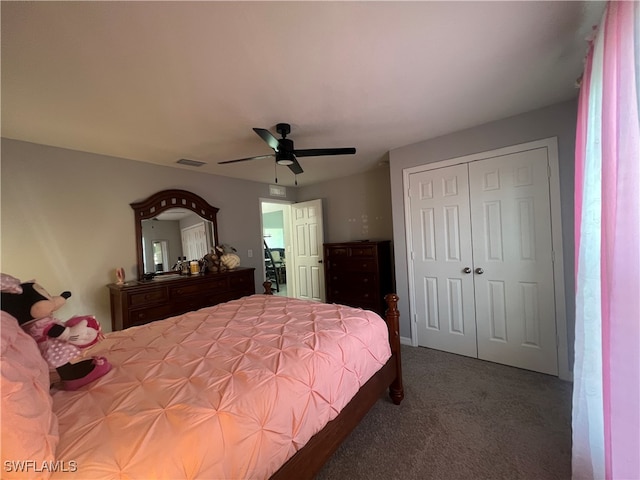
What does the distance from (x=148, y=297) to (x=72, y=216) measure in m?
1.12

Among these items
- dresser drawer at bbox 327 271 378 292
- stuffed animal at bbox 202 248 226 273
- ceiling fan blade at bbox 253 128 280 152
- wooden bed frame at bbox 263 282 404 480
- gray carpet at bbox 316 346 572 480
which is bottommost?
gray carpet at bbox 316 346 572 480

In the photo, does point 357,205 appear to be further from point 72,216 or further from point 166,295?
point 72,216

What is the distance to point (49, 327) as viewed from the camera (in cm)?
102

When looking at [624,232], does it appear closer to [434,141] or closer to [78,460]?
[78,460]

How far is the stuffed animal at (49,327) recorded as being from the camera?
3.12ft

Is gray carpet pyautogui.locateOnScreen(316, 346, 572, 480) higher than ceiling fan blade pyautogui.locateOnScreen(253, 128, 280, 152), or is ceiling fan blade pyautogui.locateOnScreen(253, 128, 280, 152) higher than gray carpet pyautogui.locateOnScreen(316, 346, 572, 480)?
ceiling fan blade pyautogui.locateOnScreen(253, 128, 280, 152)

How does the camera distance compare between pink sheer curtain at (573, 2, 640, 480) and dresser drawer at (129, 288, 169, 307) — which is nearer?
pink sheer curtain at (573, 2, 640, 480)

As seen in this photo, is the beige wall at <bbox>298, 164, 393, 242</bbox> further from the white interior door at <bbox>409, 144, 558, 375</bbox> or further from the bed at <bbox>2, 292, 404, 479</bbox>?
the bed at <bbox>2, 292, 404, 479</bbox>

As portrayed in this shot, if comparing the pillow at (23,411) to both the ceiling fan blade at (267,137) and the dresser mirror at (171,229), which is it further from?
the dresser mirror at (171,229)

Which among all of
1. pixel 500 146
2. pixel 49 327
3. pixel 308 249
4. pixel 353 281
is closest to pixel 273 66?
pixel 49 327

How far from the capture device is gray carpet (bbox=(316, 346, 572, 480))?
150 cm

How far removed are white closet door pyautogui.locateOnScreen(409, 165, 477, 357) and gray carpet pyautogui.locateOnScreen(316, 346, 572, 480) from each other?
20.2 inches

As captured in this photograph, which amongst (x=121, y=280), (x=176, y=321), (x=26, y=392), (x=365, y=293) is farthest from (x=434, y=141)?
(x=121, y=280)

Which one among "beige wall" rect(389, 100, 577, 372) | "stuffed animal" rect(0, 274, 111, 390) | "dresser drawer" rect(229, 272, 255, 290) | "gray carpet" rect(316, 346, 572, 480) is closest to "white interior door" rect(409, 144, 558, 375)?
"beige wall" rect(389, 100, 577, 372)
